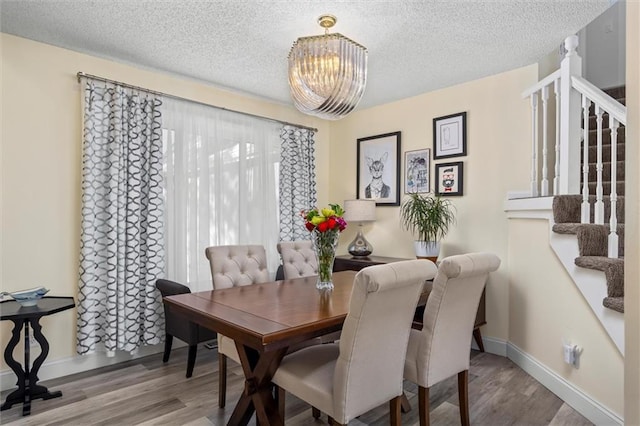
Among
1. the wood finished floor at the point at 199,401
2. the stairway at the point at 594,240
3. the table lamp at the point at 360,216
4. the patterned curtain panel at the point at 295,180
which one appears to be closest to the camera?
the stairway at the point at 594,240

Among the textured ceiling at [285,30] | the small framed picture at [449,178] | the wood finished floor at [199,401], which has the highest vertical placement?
the textured ceiling at [285,30]

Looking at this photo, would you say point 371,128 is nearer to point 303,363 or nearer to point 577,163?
point 577,163

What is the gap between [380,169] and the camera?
170 inches

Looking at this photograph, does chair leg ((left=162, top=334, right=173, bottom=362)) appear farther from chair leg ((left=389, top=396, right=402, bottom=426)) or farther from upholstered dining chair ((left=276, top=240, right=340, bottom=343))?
chair leg ((left=389, top=396, right=402, bottom=426))

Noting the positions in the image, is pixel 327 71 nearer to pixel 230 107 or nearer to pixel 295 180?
pixel 230 107

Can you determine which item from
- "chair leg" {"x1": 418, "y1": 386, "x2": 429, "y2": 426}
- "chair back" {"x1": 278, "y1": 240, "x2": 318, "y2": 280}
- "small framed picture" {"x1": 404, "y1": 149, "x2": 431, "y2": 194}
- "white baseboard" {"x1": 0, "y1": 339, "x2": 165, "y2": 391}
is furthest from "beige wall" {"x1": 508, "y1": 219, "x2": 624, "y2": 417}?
"white baseboard" {"x1": 0, "y1": 339, "x2": 165, "y2": 391}

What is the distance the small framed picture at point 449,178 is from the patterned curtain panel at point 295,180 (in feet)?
4.79

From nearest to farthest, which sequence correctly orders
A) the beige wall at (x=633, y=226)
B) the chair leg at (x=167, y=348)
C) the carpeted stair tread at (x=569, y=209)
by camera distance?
the beige wall at (x=633, y=226) → the carpeted stair tread at (x=569, y=209) → the chair leg at (x=167, y=348)

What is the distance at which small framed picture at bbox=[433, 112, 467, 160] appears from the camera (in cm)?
361

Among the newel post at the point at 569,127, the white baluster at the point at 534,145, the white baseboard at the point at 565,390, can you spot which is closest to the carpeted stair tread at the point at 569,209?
the newel post at the point at 569,127

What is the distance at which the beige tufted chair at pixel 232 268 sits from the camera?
240cm

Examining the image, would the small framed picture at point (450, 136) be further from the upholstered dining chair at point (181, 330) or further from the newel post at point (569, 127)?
the upholstered dining chair at point (181, 330)

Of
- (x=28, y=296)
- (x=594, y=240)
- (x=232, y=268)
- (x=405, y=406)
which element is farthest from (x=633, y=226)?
(x=28, y=296)

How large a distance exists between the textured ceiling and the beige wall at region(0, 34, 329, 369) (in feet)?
0.60
